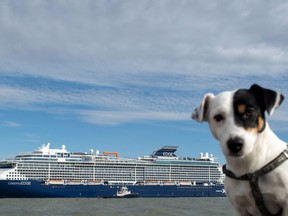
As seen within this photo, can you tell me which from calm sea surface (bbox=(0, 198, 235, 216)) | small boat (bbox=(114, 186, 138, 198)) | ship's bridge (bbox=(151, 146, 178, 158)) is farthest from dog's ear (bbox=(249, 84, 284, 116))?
ship's bridge (bbox=(151, 146, 178, 158))

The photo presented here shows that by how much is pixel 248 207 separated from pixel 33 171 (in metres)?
58.8

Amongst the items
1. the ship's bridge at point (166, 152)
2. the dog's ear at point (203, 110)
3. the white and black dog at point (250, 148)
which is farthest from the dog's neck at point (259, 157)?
the ship's bridge at point (166, 152)

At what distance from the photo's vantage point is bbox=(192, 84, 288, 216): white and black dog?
2.09 m

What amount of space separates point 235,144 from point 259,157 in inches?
11.4

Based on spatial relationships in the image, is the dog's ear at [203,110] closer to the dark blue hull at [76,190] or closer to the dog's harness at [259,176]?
the dog's harness at [259,176]

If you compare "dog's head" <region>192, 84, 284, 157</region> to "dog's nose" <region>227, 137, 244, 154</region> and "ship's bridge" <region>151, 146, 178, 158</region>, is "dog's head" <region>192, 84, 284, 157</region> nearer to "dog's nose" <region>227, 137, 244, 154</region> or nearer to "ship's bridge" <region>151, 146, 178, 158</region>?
"dog's nose" <region>227, 137, 244, 154</region>

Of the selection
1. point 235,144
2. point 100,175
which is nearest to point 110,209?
point 235,144

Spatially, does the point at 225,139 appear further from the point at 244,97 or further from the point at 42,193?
the point at 42,193

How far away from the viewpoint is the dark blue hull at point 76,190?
5209 cm

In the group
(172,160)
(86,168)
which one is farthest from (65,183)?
(172,160)

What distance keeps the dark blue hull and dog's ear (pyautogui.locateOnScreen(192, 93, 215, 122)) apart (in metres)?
51.1

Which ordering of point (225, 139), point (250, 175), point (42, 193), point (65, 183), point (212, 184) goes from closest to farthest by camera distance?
point (225, 139), point (250, 175), point (42, 193), point (65, 183), point (212, 184)

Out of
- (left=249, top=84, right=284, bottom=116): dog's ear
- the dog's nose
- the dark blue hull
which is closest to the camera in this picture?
the dog's nose

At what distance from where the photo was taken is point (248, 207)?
237 centimetres
